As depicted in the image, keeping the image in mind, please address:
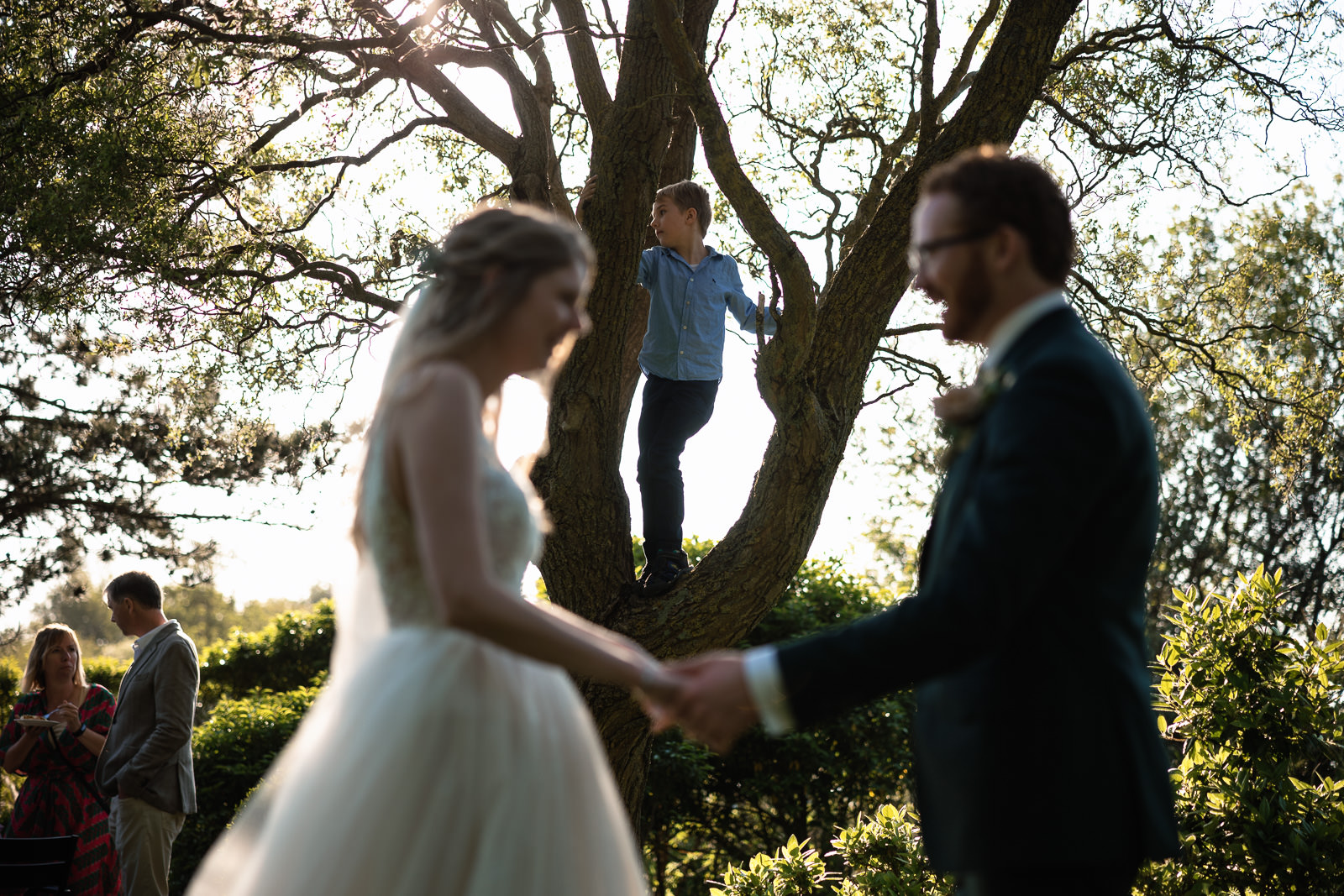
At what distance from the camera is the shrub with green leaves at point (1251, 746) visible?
5.31m

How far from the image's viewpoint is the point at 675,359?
6.36m

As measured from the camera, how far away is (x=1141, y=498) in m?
2.26

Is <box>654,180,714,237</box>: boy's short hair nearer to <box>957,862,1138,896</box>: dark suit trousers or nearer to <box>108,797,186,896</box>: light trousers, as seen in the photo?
<box>108,797,186,896</box>: light trousers

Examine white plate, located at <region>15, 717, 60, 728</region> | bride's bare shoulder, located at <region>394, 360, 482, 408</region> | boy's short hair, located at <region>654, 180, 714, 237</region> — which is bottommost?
white plate, located at <region>15, 717, 60, 728</region>

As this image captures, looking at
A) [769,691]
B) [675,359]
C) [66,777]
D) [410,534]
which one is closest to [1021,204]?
[769,691]

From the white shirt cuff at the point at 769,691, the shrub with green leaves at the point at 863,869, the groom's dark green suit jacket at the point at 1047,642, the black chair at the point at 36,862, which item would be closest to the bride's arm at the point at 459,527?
the white shirt cuff at the point at 769,691

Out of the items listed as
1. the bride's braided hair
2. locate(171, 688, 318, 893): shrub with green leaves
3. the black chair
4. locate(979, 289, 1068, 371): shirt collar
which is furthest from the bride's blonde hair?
locate(171, 688, 318, 893): shrub with green leaves

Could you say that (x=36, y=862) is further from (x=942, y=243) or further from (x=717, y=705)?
(x=942, y=243)

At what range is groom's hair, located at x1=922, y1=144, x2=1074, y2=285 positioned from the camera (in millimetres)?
2436

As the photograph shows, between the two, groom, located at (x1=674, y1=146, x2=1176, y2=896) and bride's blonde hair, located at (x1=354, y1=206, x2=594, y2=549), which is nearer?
groom, located at (x1=674, y1=146, x2=1176, y2=896)

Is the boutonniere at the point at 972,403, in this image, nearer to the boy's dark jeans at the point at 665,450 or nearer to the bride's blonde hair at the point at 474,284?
the bride's blonde hair at the point at 474,284

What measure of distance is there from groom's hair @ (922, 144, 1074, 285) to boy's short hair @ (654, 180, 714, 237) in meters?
4.13

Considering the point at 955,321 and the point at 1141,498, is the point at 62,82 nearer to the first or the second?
the point at 955,321

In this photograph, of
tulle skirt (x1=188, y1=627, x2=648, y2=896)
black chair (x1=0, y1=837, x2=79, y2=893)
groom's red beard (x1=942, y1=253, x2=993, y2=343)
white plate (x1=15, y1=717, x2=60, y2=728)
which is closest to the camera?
tulle skirt (x1=188, y1=627, x2=648, y2=896)
